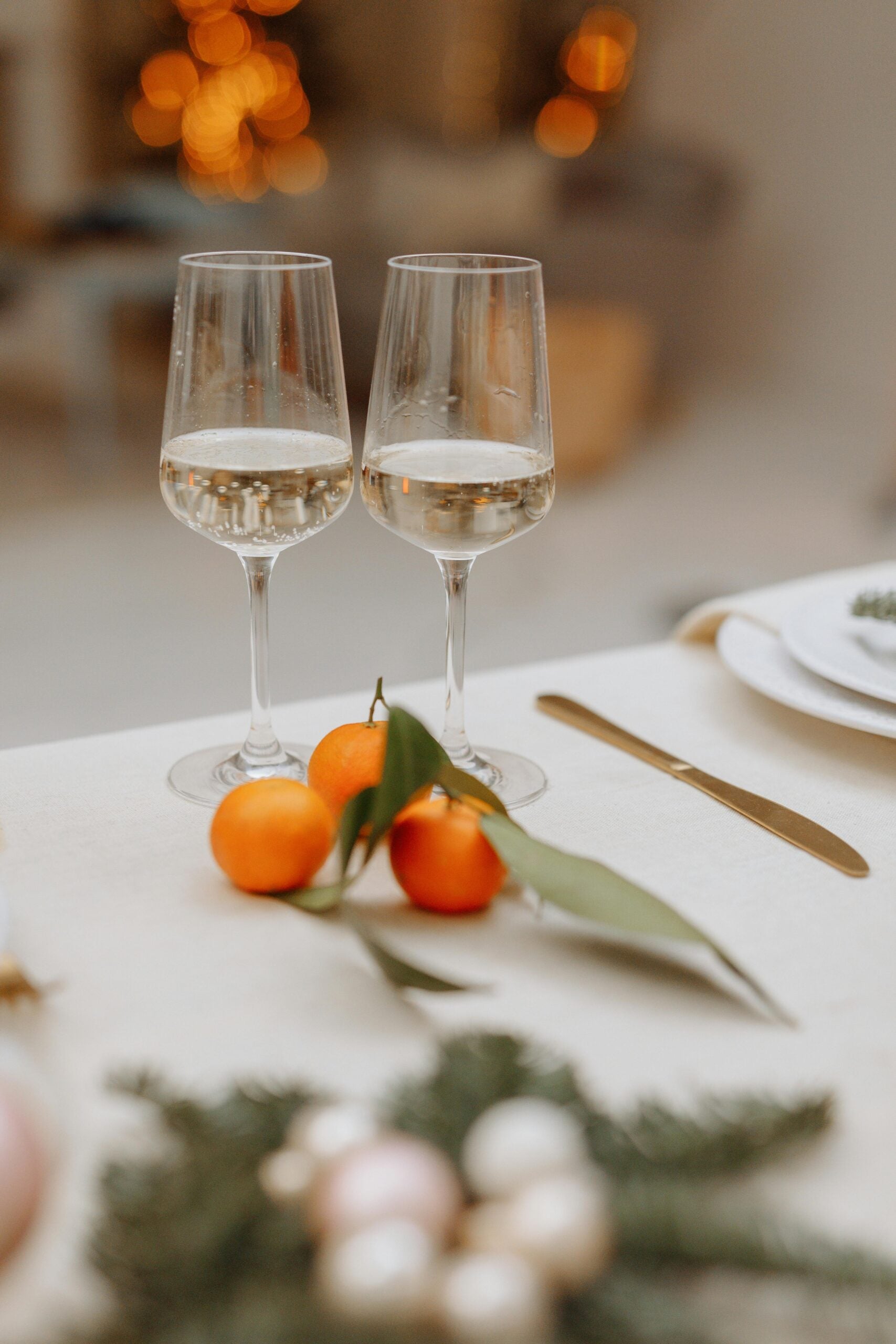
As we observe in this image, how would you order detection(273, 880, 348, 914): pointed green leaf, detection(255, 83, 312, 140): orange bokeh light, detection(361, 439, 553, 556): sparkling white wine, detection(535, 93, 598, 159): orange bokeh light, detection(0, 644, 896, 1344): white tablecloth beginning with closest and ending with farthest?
detection(0, 644, 896, 1344): white tablecloth
detection(273, 880, 348, 914): pointed green leaf
detection(361, 439, 553, 556): sparkling white wine
detection(255, 83, 312, 140): orange bokeh light
detection(535, 93, 598, 159): orange bokeh light

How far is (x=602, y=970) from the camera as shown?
0.52m

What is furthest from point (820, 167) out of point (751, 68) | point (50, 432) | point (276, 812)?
point (276, 812)

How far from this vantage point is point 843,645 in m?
0.84

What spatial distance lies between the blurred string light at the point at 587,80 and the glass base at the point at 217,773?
2980 mm

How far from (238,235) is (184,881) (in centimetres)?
274

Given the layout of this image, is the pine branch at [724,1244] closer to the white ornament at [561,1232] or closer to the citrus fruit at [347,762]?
the white ornament at [561,1232]

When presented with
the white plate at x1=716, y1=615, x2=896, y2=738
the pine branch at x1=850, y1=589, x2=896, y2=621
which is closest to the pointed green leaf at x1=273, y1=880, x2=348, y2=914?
the white plate at x1=716, y1=615, x2=896, y2=738

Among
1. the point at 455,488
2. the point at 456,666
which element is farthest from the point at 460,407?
the point at 456,666

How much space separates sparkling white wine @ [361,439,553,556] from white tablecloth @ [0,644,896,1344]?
6.3 inches

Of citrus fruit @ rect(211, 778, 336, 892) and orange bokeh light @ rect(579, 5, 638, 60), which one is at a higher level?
orange bokeh light @ rect(579, 5, 638, 60)

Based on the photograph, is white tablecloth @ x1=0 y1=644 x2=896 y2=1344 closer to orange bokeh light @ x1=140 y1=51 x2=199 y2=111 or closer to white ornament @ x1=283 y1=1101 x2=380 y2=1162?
white ornament @ x1=283 y1=1101 x2=380 y2=1162

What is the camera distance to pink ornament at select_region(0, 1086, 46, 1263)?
36cm

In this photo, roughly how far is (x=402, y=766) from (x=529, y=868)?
70mm

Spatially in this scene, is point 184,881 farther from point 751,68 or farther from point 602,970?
point 751,68
